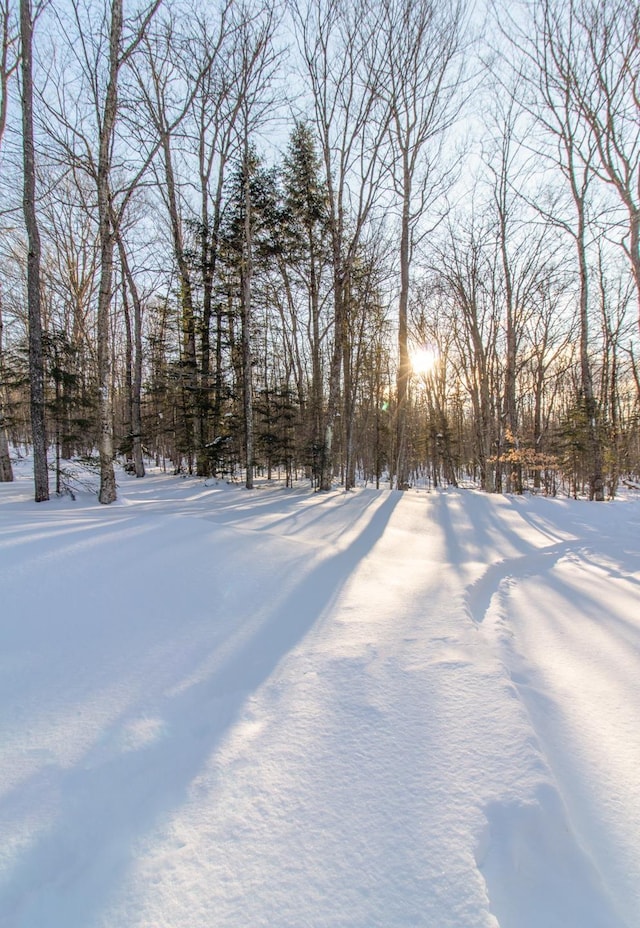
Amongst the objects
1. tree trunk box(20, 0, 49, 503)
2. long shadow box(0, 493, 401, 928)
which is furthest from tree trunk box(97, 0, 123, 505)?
long shadow box(0, 493, 401, 928)

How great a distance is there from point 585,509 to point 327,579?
7452mm

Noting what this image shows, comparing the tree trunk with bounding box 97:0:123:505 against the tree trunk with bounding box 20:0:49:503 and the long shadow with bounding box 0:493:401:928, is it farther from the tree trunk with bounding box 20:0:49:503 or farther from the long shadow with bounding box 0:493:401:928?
the long shadow with bounding box 0:493:401:928

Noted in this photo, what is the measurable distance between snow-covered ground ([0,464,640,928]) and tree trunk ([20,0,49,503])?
4.36 meters

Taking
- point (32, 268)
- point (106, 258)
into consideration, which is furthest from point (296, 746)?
point (32, 268)

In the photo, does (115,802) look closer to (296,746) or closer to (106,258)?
(296,746)

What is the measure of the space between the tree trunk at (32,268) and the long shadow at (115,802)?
6937 millimetres

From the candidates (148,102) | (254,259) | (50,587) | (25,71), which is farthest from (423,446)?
(50,587)

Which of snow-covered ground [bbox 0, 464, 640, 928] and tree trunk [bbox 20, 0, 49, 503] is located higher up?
tree trunk [bbox 20, 0, 49, 503]

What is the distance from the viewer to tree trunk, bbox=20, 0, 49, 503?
6660 mm

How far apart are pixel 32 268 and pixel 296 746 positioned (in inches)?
354

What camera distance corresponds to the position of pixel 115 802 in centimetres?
132

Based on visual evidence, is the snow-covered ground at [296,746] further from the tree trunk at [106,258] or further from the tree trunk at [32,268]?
the tree trunk at [32,268]

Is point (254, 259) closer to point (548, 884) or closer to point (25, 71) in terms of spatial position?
point (25, 71)

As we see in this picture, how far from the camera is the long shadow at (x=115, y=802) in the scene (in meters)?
1.02
